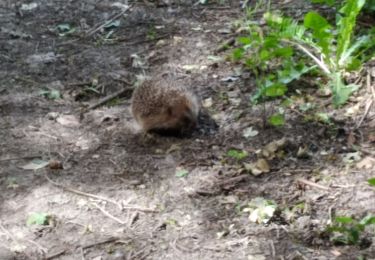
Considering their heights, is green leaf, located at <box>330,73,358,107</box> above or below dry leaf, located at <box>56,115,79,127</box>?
above

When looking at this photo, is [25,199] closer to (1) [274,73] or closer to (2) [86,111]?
(2) [86,111]

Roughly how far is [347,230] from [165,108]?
1.99 m

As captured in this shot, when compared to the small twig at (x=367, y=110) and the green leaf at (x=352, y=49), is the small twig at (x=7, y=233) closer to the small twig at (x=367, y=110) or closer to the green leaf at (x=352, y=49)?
the small twig at (x=367, y=110)

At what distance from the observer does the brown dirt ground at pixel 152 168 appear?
4059 millimetres

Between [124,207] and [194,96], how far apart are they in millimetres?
1326

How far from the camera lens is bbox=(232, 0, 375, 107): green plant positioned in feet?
17.0

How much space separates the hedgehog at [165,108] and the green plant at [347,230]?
1.63 metres

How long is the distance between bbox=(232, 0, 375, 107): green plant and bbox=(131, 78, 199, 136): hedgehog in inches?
23.2

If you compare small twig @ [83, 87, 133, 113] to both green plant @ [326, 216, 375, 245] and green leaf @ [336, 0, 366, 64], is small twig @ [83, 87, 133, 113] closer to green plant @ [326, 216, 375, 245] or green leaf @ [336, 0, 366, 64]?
green leaf @ [336, 0, 366, 64]

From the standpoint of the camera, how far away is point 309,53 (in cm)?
551

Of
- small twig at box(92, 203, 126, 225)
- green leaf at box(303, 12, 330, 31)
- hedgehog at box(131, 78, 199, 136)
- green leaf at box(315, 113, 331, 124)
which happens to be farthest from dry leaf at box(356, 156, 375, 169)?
small twig at box(92, 203, 126, 225)

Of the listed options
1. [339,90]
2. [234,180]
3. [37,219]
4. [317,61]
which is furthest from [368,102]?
[37,219]

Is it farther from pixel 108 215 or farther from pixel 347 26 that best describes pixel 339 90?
pixel 108 215

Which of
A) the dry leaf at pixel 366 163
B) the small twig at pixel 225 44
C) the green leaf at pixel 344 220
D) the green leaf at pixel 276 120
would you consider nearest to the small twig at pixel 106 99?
the small twig at pixel 225 44
